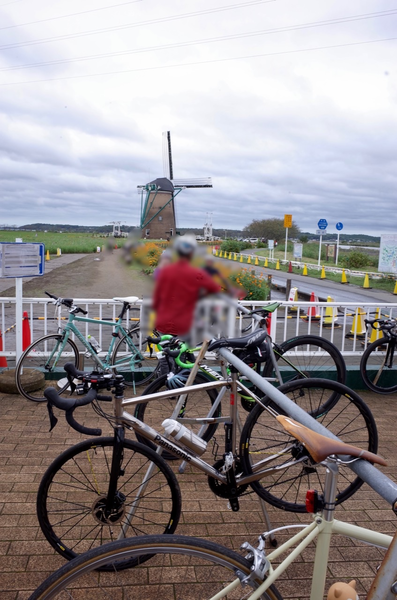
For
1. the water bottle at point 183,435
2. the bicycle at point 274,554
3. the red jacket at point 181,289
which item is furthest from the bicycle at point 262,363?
the red jacket at point 181,289

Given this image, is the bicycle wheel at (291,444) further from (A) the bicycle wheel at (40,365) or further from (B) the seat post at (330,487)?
(A) the bicycle wheel at (40,365)

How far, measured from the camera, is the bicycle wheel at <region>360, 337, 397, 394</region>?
5.48 metres

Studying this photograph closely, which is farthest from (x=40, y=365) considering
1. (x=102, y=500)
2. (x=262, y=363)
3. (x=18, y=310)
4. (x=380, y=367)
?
(x=380, y=367)

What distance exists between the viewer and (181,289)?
601 millimetres

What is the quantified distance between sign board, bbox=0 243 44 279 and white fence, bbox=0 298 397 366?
1.65 ft

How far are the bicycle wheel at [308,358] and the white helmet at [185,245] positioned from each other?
3.54 m

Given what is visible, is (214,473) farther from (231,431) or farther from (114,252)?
(114,252)

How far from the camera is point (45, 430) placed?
414 cm

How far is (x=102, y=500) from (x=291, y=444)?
97cm

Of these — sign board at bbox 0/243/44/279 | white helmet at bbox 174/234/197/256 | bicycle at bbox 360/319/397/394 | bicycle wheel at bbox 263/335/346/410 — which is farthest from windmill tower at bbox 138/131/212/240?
bicycle at bbox 360/319/397/394

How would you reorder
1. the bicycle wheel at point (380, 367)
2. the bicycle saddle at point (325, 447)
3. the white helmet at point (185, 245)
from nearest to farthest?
the white helmet at point (185, 245) → the bicycle saddle at point (325, 447) → the bicycle wheel at point (380, 367)

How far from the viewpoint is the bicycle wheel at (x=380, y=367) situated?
5.48 meters

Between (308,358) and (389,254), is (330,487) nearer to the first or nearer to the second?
(389,254)

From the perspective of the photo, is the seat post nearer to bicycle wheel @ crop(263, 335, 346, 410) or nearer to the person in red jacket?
the person in red jacket
